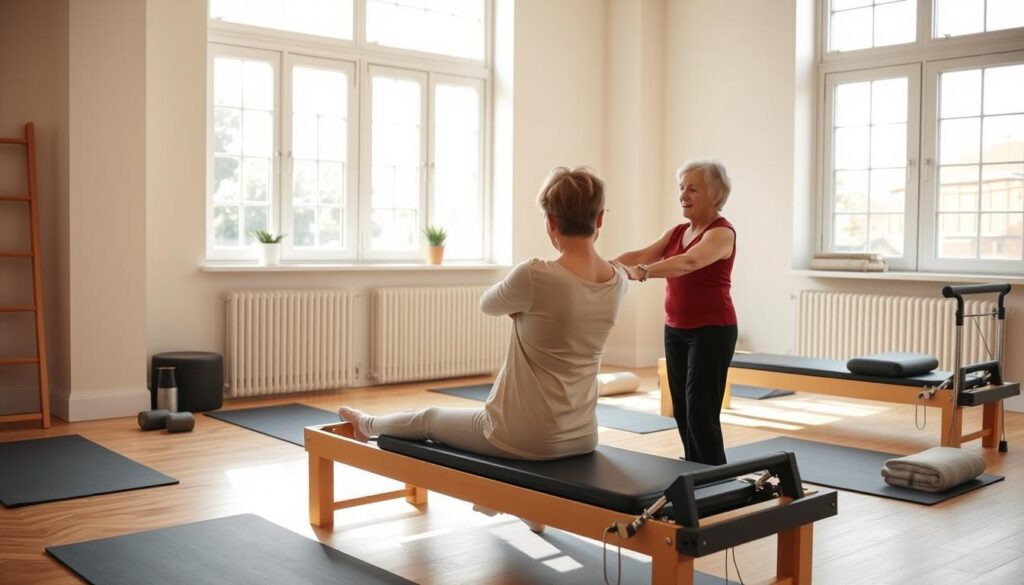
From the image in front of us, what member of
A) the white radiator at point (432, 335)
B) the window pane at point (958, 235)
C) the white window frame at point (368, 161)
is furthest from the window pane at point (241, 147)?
the window pane at point (958, 235)

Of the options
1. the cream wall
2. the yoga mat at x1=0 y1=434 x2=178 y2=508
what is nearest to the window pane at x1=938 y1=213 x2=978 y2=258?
the yoga mat at x1=0 y1=434 x2=178 y2=508

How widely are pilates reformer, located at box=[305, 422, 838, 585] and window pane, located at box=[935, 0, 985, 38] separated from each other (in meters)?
4.88

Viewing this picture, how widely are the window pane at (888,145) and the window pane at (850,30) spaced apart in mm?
626

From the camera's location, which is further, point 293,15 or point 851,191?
point 851,191

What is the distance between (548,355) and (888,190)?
4898 millimetres

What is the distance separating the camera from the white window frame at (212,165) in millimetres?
6098

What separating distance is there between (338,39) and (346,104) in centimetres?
43

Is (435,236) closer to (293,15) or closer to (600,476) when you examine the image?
(293,15)

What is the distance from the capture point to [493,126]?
7.53 meters

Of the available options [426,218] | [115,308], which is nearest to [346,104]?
[426,218]

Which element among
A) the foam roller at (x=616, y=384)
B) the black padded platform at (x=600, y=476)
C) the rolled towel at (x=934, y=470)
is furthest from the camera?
the foam roller at (x=616, y=384)

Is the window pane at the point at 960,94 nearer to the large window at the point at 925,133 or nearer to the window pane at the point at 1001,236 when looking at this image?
the large window at the point at 925,133

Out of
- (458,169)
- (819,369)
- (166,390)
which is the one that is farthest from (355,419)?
(458,169)

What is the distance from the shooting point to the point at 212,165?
241 inches
